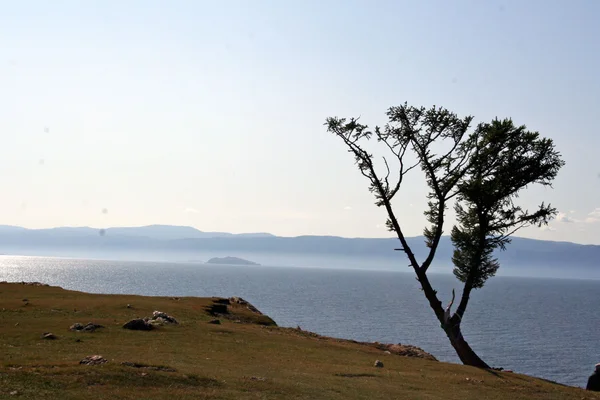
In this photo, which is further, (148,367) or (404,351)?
(404,351)

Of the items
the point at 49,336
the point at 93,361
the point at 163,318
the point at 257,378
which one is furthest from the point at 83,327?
the point at 257,378

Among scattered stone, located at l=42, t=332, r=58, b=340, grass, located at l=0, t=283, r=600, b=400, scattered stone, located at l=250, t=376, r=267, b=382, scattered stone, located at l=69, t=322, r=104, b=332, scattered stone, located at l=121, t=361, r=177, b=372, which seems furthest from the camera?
scattered stone, located at l=69, t=322, r=104, b=332

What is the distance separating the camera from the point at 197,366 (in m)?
29.6

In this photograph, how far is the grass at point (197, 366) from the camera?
77.6 feet

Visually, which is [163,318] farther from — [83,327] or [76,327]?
[76,327]

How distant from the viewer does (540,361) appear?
86.8 meters

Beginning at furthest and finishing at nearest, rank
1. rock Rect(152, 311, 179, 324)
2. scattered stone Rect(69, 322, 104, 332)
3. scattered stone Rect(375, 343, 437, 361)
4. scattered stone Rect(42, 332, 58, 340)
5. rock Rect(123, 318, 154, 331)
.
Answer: scattered stone Rect(375, 343, 437, 361) → rock Rect(152, 311, 179, 324) → rock Rect(123, 318, 154, 331) → scattered stone Rect(69, 322, 104, 332) → scattered stone Rect(42, 332, 58, 340)

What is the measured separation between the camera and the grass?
23656 mm

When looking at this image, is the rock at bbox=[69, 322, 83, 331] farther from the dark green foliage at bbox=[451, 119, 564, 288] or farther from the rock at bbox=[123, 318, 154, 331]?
the dark green foliage at bbox=[451, 119, 564, 288]

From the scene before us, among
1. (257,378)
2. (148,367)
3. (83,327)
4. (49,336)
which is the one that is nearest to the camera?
(148,367)

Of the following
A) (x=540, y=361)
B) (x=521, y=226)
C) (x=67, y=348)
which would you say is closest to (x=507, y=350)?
(x=540, y=361)

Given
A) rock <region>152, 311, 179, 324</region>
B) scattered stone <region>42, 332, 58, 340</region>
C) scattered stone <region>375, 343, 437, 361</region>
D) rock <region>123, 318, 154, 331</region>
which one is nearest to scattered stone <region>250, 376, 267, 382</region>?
scattered stone <region>42, 332, 58, 340</region>

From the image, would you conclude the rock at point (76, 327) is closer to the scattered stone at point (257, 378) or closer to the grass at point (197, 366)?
the grass at point (197, 366)

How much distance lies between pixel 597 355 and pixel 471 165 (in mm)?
67899
